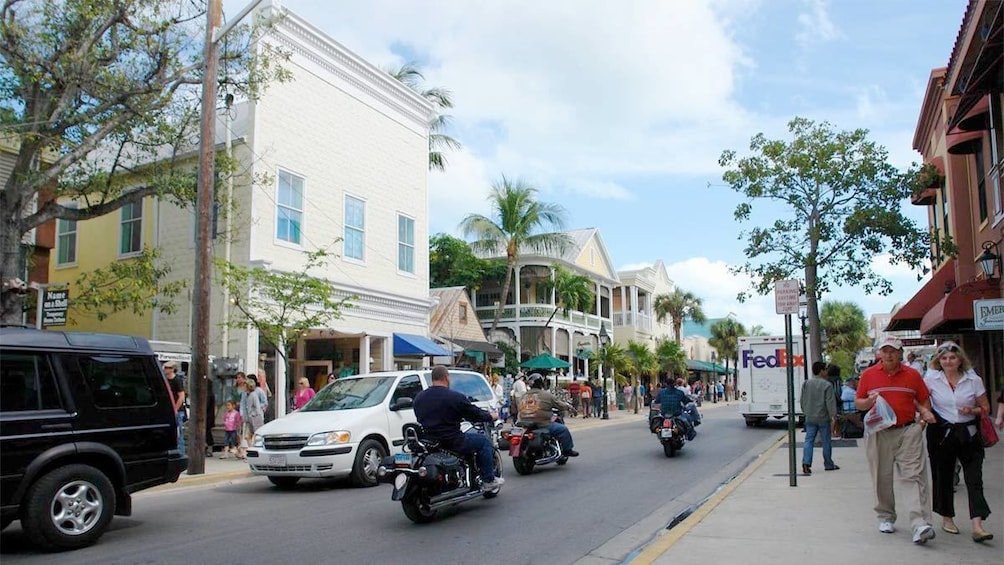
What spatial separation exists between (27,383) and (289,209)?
13295 mm

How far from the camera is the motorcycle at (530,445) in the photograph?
1250 centimetres

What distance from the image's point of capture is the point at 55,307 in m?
12.3

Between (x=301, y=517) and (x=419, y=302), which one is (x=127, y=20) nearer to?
(x=301, y=517)

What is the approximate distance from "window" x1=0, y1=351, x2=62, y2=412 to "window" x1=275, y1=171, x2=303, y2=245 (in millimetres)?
12555

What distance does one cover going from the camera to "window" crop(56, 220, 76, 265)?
22188 mm

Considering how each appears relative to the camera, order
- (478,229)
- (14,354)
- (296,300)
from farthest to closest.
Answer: (478,229), (296,300), (14,354)

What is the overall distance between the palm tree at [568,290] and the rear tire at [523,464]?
91.5 feet

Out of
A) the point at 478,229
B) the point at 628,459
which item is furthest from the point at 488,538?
the point at 478,229

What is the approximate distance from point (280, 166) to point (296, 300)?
195 inches

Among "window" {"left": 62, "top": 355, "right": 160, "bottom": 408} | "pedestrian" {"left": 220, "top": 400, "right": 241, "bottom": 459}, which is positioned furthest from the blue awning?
"window" {"left": 62, "top": 355, "right": 160, "bottom": 408}

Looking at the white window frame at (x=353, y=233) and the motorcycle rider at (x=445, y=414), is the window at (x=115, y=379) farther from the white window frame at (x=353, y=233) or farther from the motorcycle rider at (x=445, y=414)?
the white window frame at (x=353, y=233)

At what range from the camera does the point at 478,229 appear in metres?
36.8

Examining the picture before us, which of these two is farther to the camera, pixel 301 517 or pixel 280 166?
pixel 280 166

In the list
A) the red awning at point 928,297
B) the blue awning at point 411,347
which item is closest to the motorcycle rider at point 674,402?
the red awning at point 928,297
